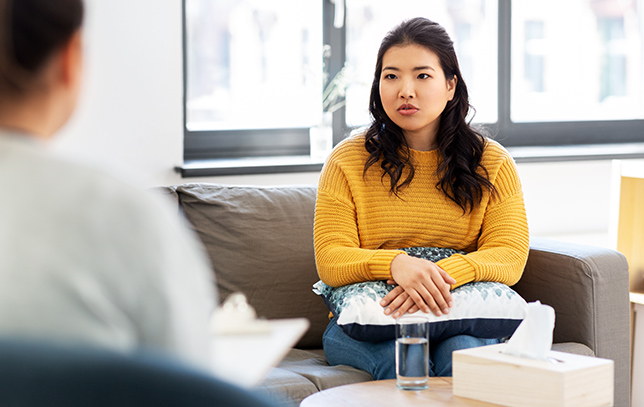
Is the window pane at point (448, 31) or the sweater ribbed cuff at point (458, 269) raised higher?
the window pane at point (448, 31)

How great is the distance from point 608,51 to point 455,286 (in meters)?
2.24

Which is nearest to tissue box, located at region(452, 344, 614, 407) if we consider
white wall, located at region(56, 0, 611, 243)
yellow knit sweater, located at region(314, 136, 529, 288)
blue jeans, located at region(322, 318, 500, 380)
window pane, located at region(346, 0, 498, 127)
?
blue jeans, located at region(322, 318, 500, 380)

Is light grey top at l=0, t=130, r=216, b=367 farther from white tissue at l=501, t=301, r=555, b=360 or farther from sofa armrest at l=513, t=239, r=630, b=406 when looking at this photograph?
sofa armrest at l=513, t=239, r=630, b=406

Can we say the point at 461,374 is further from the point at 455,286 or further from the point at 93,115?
the point at 93,115

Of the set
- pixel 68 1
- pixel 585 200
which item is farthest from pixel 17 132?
pixel 585 200

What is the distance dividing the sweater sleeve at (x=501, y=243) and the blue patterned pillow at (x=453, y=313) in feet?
0.13

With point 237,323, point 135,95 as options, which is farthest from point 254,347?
point 135,95

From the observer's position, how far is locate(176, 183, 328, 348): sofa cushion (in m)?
2.08

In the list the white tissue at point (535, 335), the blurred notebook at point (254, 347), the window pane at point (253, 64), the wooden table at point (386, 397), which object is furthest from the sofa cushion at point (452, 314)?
the window pane at point (253, 64)

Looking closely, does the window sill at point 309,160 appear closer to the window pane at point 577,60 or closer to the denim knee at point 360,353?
the window pane at point 577,60

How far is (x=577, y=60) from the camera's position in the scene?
3516 millimetres

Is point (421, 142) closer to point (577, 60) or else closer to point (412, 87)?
point (412, 87)

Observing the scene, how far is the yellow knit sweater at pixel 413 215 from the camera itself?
1.89 meters

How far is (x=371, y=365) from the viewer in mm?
1740
